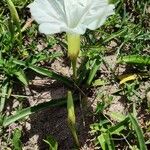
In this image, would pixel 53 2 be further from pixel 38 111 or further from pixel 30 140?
pixel 30 140

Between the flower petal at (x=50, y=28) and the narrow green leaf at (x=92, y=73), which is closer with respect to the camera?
the flower petal at (x=50, y=28)

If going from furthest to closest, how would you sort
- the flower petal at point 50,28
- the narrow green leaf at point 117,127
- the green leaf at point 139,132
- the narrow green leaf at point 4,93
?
the narrow green leaf at point 4,93
the narrow green leaf at point 117,127
the green leaf at point 139,132
the flower petal at point 50,28

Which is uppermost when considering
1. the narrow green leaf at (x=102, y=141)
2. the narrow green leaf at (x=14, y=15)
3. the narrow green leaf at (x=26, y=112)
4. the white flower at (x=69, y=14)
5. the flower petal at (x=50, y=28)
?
the narrow green leaf at (x=14, y=15)

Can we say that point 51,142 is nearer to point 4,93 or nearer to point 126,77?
point 4,93

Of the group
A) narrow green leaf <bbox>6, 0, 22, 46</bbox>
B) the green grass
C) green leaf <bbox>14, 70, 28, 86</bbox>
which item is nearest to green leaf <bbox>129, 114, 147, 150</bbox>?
the green grass

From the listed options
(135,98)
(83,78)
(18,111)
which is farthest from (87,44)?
(18,111)

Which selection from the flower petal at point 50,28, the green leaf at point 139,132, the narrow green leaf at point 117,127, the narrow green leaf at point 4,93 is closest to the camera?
the flower petal at point 50,28

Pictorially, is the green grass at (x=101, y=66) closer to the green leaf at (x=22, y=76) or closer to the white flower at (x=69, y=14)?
the green leaf at (x=22, y=76)

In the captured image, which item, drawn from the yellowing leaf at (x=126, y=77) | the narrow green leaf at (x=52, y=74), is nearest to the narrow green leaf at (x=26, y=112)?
the narrow green leaf at (x=52, y=74)

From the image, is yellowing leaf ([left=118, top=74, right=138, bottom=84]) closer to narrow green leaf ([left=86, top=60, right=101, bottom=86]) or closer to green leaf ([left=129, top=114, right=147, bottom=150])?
narrow green leaf ([left=86, top=60, right=101, bottom=86])
